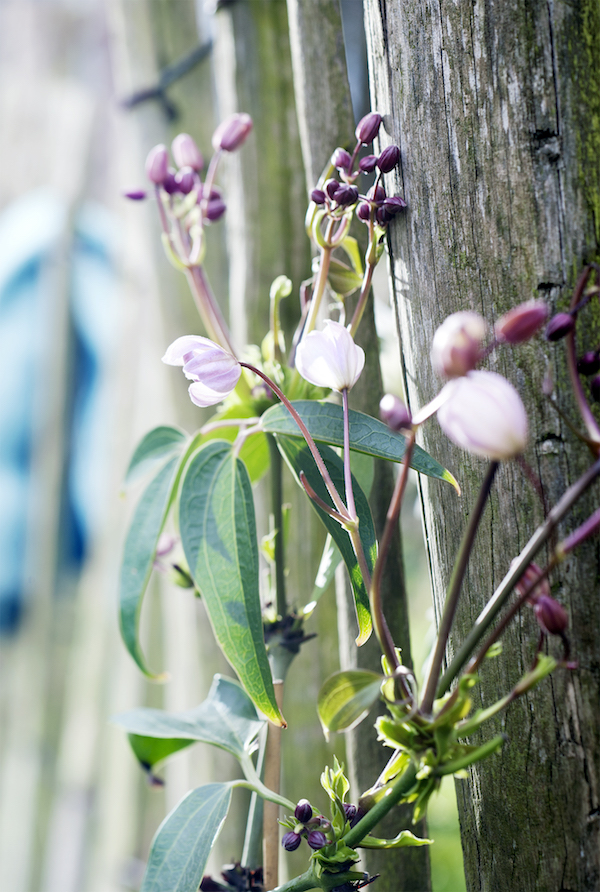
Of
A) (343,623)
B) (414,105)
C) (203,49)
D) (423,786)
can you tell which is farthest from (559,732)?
(203,49)

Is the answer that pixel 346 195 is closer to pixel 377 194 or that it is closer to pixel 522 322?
Answer: pixel 377 194

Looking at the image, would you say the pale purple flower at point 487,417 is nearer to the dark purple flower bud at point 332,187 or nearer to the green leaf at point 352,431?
the green leaf at point 352,431

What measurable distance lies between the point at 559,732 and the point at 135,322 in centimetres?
145

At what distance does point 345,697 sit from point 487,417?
0.52 feet

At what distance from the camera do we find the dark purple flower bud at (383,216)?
1.51ft

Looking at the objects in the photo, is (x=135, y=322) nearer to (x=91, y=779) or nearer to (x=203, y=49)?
(x=203, y=49)

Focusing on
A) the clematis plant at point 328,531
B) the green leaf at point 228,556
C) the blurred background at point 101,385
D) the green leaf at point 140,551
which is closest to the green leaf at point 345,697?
the clematis plant at point 328,531

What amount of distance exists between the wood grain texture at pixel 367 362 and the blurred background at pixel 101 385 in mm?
152

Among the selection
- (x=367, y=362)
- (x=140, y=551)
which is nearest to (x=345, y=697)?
(x=140, y=551)

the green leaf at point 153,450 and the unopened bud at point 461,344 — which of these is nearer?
the unopened bud at point 461,344

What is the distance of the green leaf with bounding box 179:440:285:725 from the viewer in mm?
428

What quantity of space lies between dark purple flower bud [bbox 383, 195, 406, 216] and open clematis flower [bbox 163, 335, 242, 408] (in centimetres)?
17

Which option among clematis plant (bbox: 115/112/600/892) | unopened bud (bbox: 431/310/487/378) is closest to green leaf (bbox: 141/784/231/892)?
clematis plant (bbox: 115/112/600/892)

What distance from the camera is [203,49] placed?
0.99 m
